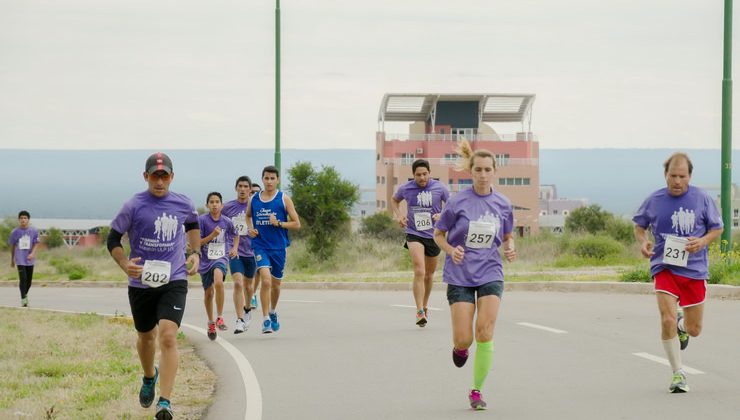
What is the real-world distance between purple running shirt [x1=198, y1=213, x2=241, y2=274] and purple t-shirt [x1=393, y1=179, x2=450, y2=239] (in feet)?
7.53

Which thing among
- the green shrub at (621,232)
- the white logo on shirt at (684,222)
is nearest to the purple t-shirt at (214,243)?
the white logo on shirt at (684,222)

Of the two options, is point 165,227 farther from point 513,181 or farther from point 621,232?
point 513,181

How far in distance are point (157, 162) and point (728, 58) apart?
1374cm

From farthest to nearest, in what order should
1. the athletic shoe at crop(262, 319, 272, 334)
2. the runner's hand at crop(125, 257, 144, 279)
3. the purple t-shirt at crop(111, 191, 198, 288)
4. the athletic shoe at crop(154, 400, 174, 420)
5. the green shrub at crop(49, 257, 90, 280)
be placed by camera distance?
the green shrub at crop(49, 257, 90, 280)
the athletic shoe at crop(262, 319, 272, 334)
the purple t-shirt at crop(111, 191, 198, 288)
the runner's hand at crop(125, 257, 144, 279)
the athletic shoe at crop(154, 400, 174, 420)

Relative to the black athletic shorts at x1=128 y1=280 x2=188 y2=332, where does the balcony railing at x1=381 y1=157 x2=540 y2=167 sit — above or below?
above

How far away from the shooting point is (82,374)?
10.8 m

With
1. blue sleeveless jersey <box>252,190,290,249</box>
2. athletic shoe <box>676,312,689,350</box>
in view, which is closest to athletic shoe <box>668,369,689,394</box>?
athletic shoe <box>676,312,689,350</box>

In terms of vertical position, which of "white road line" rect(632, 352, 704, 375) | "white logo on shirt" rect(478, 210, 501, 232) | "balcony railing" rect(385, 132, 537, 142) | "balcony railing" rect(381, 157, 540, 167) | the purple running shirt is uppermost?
"balcony railing" rect(385, 132, 537, 142)

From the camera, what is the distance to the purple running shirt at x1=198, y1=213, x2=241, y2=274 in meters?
14.3

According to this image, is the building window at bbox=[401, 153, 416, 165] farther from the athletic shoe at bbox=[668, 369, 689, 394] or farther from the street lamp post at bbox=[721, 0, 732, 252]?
the athletic shoe at bbox=[668, 369, 689, 394]

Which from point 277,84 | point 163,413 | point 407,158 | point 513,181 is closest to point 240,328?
point 163,413

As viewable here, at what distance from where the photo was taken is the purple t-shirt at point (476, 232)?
8.80m

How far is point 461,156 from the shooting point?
30.7ft

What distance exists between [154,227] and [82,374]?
3042 mm
